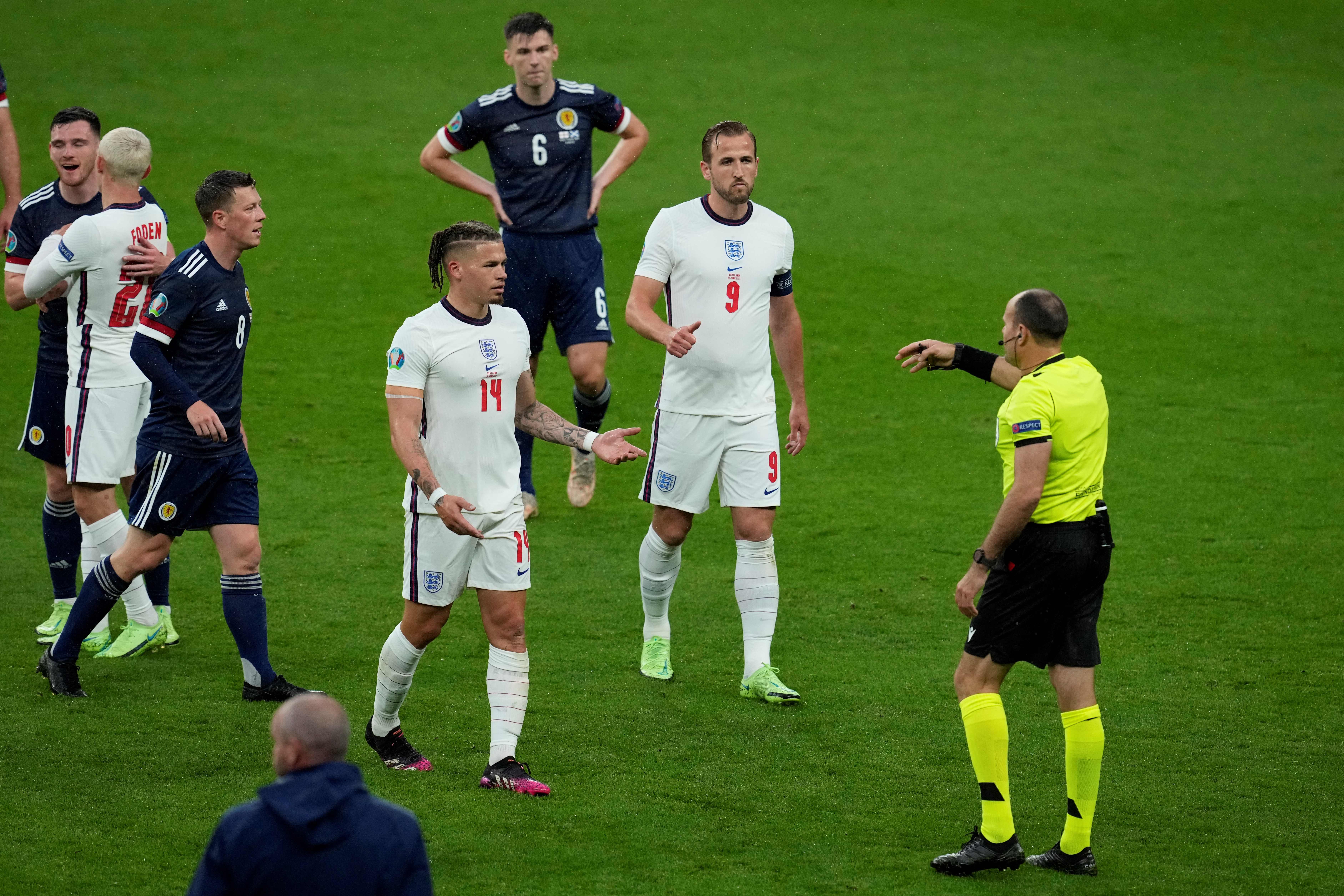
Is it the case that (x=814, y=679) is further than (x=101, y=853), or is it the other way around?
(x=814, y=679)

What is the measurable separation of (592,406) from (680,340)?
3.26m

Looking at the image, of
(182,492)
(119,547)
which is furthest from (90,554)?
(182,492)

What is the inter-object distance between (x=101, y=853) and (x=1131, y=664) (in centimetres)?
455

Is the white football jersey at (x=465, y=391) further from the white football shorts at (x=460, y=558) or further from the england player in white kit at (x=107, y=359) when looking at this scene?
the england player in white kit at (x=107, y=359)

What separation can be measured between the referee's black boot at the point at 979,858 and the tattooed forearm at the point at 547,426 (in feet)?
6.30

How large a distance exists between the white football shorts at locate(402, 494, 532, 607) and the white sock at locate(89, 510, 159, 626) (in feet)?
7.09

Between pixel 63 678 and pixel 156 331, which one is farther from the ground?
pixel 156 331

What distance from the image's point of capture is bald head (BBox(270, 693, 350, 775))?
2828mm

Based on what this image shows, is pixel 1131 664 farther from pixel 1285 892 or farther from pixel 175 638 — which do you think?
pixel 175 638

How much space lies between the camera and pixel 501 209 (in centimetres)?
891

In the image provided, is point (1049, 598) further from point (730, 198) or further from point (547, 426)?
point (730, 198)

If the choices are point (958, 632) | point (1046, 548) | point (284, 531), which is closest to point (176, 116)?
point (284, 531)

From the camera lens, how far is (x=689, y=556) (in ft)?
27.9

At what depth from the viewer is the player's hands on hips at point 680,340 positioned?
19.2ft
